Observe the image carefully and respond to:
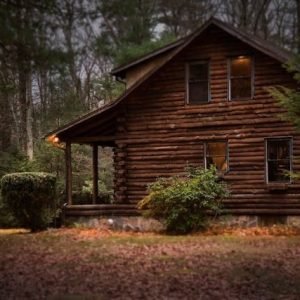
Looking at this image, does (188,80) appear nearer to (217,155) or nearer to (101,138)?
(217,155)

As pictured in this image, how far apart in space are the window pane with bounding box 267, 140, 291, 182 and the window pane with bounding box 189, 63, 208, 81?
352 cm

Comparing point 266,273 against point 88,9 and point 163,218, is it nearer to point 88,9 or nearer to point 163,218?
point 88,9

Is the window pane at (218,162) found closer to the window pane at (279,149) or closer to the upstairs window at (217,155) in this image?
the upstairs window at (217,155)

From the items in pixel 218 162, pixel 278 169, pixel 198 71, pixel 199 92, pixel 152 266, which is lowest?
pixel 152 266

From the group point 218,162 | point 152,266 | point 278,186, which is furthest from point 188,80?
point 152,266

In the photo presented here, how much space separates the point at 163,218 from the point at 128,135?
375 cm

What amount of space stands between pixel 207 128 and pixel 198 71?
7.37 feet

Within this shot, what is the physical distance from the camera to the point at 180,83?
20.8 meters

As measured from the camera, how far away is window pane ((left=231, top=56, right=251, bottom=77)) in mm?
20219

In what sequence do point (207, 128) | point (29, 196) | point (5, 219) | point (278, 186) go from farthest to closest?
point (5, 219)
point (207, 128)
point (278, 186)
point (29, 196)

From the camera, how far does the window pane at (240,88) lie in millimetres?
20156

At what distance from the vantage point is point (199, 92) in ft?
68.0

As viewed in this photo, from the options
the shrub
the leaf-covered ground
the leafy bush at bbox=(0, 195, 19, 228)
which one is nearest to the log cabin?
the shrub

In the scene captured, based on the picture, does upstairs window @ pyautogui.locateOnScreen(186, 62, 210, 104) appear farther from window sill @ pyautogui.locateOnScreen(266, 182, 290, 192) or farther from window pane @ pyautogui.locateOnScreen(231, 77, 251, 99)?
window sill @ pyautogui.locateOnScreen(266, 182, 290, 192)
